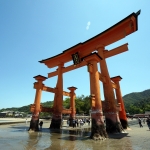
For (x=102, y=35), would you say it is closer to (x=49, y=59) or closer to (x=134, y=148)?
(x=49, y=59)

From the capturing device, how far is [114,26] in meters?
12.9

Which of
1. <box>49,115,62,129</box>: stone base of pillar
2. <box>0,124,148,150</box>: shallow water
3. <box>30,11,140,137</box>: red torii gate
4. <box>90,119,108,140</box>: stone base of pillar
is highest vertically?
<box>30,11,140,137</box>: red torii gate

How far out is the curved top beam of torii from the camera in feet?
39.3

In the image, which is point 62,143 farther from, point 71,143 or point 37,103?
point 37,103

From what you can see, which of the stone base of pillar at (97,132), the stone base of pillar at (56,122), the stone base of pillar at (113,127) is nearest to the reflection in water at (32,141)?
the stone base of pillar at (97,132)

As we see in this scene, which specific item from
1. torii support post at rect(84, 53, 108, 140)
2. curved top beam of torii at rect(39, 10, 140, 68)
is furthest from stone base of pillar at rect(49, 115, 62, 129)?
torii support post at rect(84, 53, 108, 140)

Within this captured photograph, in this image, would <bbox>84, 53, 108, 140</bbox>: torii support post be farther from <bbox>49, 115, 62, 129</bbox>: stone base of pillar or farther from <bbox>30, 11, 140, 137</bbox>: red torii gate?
<bbox>49, 115, 62, 129</bbox>: stone base of pillar

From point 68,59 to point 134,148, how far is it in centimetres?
1317

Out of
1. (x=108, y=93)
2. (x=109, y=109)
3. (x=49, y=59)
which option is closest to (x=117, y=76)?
(x=108, y=93)

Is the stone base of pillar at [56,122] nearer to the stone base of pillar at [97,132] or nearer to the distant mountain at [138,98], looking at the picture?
the stone base of pillar at [97,132]

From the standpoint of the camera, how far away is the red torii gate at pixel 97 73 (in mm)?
10578

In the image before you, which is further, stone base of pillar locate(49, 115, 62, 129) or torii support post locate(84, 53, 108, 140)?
stone base of pillar locate(49, 115, 62, 129)

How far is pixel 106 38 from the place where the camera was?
14109 millimetres

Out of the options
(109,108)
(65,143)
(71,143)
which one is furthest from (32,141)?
(109,108)
